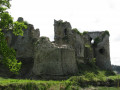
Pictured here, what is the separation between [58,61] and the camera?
828 inches

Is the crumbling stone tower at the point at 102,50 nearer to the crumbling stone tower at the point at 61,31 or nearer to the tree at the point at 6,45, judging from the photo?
the crumbling stone tower at the point at 61,31

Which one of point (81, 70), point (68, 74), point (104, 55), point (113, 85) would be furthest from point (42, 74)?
point (104, 55)

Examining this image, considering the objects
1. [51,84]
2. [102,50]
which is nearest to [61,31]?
[102,50]

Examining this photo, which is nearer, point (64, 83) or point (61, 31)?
point (64, 83)

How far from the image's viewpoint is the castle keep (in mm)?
21250

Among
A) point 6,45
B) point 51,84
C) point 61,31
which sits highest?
point 61,31

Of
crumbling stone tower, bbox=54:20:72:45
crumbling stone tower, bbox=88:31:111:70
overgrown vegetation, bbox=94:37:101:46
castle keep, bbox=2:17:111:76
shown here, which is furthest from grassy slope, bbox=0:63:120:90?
overgrown vegetation, bbox=94:37:101:46

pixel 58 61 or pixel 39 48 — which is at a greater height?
pixel 39 48

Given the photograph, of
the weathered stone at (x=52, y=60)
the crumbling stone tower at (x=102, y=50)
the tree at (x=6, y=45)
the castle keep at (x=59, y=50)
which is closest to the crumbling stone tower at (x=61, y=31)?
the castle keep at (x=59, y=50)

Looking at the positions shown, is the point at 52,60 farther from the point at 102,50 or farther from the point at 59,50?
the point at 102,50

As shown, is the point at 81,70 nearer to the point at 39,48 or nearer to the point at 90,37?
the point at 39,48

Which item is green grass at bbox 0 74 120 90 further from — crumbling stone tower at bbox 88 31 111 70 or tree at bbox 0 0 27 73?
crumbling stone tower at bbox 88 31 111 70

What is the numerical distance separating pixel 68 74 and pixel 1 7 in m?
12.1

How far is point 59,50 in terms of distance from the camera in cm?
2131
